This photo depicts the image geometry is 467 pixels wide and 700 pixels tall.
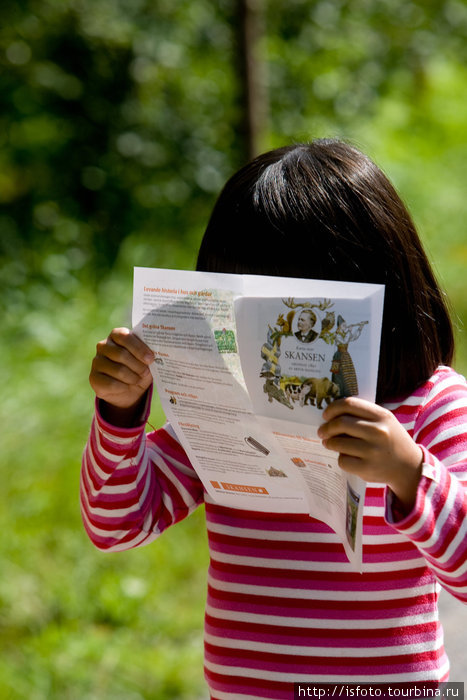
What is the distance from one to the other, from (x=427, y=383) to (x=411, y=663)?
39 cm

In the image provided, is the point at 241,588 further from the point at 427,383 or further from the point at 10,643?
the point at 10,643

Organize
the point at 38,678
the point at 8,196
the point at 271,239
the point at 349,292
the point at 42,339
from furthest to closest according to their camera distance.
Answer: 1. the point at 8,196
2. the point at 42,339
3. the point at 38,678
4. the point at 271,239
5. the point at 349,292

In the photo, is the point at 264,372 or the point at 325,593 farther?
the point at 325,593

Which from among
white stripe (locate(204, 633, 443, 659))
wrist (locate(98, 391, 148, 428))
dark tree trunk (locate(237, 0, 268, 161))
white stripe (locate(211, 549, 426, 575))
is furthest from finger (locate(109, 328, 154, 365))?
dark tree trunk (locate(237, 0, 268, 161))

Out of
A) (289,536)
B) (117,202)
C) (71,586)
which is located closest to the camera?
(289,536)

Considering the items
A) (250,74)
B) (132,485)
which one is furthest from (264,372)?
(250,74)

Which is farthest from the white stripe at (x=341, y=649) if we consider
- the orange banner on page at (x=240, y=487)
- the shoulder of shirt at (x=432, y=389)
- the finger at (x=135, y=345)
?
the finger at (x=135, y=345)

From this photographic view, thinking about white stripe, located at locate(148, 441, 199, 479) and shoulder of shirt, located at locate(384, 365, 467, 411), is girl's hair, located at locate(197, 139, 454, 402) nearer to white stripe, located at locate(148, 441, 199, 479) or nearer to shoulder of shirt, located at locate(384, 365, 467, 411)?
shoulder of shirt, located at locate(384, 365, 467, 411)

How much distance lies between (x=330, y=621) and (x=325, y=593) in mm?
38

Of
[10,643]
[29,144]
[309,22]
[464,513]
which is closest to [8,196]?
[29,144]

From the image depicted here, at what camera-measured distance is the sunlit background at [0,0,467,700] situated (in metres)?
2.44

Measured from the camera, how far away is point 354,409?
3.22 feet

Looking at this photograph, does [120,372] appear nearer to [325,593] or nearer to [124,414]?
[124,414]

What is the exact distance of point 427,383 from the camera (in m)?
1.19
